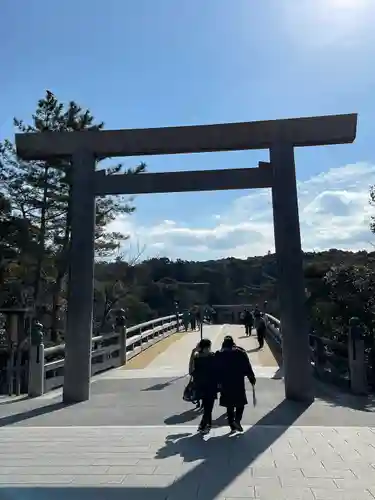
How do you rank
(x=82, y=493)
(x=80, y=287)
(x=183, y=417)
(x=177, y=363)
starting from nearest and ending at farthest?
(x=82, y=493)
(x=183, y=417)
(x=80, y=287)
(x=177, y=363)

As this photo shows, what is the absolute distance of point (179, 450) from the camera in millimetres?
6625

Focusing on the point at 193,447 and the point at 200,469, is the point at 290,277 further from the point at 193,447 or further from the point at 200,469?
the point at 200,469

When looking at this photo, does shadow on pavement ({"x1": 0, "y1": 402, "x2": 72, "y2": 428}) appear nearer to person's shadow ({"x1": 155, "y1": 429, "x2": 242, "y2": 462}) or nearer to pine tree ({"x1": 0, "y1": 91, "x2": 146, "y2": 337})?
person's shadow ({"x1": 155, "y1": 429, "x2": 242, "y2": 462})

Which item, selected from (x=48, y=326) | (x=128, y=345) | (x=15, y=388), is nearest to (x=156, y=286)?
(x=48, y=326)

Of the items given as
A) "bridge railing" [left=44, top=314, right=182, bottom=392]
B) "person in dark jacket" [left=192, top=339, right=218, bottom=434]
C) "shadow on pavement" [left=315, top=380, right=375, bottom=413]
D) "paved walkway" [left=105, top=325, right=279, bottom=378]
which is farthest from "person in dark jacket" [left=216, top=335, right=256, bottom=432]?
"paved walkway" [left=105, top=325, right=279, bottom=378]

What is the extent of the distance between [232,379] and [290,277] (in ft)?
11.2

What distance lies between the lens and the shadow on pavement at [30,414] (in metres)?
8.84

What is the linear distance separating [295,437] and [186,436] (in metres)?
1.50

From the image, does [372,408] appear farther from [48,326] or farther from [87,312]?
[48,326]

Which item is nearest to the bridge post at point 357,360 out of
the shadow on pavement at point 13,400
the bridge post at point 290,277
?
the bridge post at point 290,277

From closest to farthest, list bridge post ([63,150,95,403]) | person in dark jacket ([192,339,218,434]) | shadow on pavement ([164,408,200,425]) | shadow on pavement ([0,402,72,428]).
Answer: person in dark jacket ([192,339,218,434]) < shadow on pavement ([164,408,200,425]) < shadow on pavement ([0,402,72,428]) < bridge post ([63,150,95,403])

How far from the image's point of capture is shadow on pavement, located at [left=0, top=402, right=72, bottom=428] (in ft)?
29.0

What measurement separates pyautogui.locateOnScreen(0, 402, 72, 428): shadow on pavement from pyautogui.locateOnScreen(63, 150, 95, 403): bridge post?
46 cm

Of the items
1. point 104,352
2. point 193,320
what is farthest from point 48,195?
point 193,320
